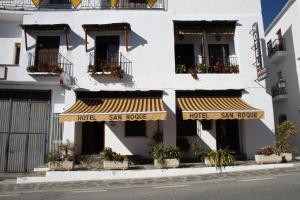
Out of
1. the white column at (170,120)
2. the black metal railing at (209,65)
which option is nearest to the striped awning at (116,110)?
the white column at (170,120)

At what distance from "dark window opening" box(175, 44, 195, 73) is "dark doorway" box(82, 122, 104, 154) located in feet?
24.6

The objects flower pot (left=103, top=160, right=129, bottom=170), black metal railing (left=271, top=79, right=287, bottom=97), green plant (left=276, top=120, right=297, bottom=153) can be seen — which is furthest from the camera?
black metal railing (left=271, top=79, right=287, bottom=97)

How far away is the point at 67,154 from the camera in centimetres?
1830

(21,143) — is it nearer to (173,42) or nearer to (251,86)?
(173,42)

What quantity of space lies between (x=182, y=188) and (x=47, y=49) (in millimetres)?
14487

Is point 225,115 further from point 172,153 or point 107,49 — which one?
point 107,49

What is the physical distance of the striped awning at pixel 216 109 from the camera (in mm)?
17906

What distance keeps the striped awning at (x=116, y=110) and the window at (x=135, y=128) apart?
84.0 inches

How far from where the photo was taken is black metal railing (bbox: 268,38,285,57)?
2839 centimetres

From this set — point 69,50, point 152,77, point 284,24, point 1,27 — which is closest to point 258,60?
point 152,77

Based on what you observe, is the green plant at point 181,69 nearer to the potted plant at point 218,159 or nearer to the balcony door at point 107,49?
the balcony door at point 107,49

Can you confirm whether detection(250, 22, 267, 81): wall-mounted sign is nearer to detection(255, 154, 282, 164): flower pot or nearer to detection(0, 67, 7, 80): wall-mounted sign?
detection(255, 154, 282, 164): flower pot

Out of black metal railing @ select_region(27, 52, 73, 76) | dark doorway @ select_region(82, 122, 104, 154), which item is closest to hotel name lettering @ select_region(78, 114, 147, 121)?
dark doorway @ select_region(82, 122, 104, 154)

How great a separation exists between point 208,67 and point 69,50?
10.0 metres
